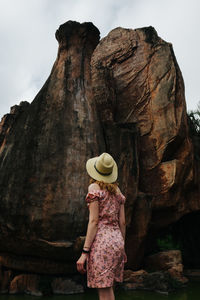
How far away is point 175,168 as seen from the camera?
373 inches

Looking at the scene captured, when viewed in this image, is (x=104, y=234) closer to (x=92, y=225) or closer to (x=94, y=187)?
(x=92, y=225)

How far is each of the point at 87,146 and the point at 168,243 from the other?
8.62 meters

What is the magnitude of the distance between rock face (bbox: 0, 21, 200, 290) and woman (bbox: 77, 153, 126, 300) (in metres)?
3.78

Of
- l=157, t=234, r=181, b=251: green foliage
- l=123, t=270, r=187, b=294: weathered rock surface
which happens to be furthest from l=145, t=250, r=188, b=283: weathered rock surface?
l=157, t=234, r=181, b=251: green foliage

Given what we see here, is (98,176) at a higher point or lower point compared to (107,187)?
higher

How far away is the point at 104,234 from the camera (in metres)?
2.97

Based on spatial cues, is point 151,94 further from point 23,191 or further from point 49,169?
point 23,191

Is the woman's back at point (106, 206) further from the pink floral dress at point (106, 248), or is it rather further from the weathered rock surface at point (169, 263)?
the weathered rock surface at point (169, 263)

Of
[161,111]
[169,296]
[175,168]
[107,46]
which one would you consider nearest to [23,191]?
[169,296]

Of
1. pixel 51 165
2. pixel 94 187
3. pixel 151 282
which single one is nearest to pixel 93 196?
pixel 94 187

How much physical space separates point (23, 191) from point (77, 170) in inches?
52.1

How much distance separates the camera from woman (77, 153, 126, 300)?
2811mm

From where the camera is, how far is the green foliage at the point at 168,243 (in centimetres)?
1345

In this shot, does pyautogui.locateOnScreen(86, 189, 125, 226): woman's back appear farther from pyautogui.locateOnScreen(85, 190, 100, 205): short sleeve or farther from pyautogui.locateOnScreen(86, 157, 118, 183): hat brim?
pyautogui.locateOnScreen(86, 157, 118, 183): hat brim
